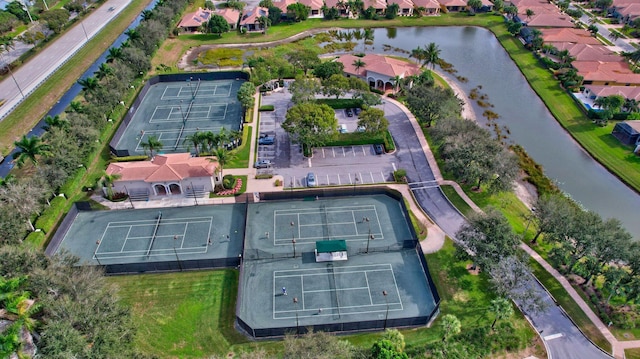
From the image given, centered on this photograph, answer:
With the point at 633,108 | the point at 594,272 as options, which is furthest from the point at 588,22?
the point at 594,272

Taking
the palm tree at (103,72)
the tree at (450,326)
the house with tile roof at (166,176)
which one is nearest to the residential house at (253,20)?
the palm tree at (103,72)

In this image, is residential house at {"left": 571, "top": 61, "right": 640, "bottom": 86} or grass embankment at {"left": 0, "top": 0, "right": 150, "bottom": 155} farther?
residential house at {"left": 571, "top": 61, "right": 640, "bottom": 86}

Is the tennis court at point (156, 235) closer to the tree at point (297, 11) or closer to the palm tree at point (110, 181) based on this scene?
the palm tree at point (110, 181)

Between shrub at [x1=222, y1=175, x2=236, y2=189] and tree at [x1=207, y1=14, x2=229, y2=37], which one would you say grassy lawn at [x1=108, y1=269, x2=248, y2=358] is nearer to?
shrub at [x1=222, y1=175, x2=236, y2=189]

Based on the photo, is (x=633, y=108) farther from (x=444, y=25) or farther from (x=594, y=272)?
(x=444, y=25)

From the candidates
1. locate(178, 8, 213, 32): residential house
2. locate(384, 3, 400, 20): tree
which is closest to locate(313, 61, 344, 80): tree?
locate(384, 3, 400, 20): tree

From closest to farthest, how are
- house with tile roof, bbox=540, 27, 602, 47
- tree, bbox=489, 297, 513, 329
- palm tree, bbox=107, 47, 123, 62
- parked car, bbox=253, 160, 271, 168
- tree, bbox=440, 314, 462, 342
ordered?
1. tree, bbox=440, 314, 462, 342
2. tree, bbox=489, 297, 513, 329
3. parked car, bbox=253, 160, 271, 168
4. palm tree, bbox=107, 47, 123, 62
5. house with tile roof, bbox=540, 27, 602, 47

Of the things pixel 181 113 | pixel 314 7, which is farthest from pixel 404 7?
pixel 181 113
